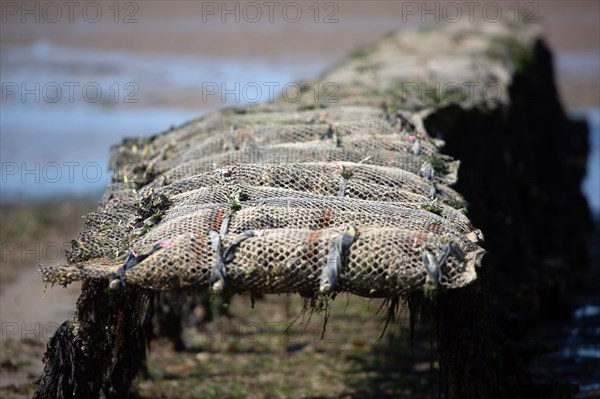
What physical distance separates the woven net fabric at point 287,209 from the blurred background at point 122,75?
A: 11.7ft

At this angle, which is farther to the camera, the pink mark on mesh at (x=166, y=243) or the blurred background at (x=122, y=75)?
the blurred background at (x=122, y=75)

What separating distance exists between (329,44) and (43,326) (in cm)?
1598

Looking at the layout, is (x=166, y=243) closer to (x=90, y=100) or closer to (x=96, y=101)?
(x=96, y=101)

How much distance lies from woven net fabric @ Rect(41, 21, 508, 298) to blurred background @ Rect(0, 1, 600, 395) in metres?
3.56

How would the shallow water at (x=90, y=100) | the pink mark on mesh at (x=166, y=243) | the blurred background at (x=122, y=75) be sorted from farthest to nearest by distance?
the shallow water at (x=90, y=100), the blurred background at (x=122, y=75), the pink mark on mesh at (x=166, y=243)

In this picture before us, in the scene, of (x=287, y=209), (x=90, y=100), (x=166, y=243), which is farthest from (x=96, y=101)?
(x=166, y=243)

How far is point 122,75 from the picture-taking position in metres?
22.9

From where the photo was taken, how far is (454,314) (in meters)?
5.82

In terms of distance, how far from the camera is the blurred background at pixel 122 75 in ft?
46.4

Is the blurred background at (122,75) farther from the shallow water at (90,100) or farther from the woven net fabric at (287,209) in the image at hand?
the woven net fabric at (287,209)

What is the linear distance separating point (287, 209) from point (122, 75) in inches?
702

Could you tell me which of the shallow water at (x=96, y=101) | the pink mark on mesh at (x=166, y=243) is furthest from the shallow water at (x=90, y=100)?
the pink mark on mesh at (x=166, y=243)

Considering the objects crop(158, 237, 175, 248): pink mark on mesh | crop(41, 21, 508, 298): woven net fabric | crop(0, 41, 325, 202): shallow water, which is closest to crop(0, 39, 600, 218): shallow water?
crop(0, 41, 325, 202): shallow water

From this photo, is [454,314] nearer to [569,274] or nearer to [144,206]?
[144,206]
